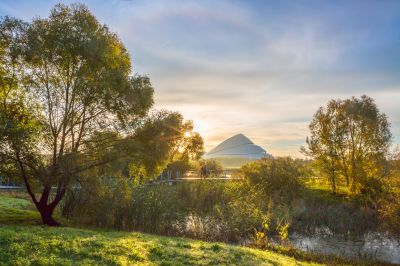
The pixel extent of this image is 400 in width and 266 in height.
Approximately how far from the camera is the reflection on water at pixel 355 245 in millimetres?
20422

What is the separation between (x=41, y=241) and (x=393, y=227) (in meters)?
22.5

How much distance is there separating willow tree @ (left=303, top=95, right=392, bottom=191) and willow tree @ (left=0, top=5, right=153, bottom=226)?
2468 cm

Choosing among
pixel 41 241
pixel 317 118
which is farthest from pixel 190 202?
pixel 41 241

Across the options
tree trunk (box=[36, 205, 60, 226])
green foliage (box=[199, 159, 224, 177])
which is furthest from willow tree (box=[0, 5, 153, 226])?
green foliage (box=[199, 159, 224, 177])

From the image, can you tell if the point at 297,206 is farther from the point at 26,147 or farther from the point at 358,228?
the point at 26,147

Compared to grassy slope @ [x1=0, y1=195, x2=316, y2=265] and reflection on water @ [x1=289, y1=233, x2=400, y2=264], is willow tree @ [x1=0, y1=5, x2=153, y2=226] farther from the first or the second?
reflection on water @ [x1=289, y1=233, x2=400, y2=264]

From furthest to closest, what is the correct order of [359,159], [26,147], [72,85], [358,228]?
1. [359,159]
2. [358,228]
3. [72,85]
4. [26,147]

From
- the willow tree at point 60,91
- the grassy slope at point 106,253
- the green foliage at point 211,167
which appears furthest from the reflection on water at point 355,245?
the green foliage at point 211,167

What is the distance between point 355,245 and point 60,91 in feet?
65.3

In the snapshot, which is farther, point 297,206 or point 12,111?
point 297,206

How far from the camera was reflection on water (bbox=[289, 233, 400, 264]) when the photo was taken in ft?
67.0

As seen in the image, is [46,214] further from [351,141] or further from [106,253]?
[351,141]

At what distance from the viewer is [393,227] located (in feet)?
80.2

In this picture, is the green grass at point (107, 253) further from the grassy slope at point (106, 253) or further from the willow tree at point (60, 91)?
the willow tree at point (60, 91)
